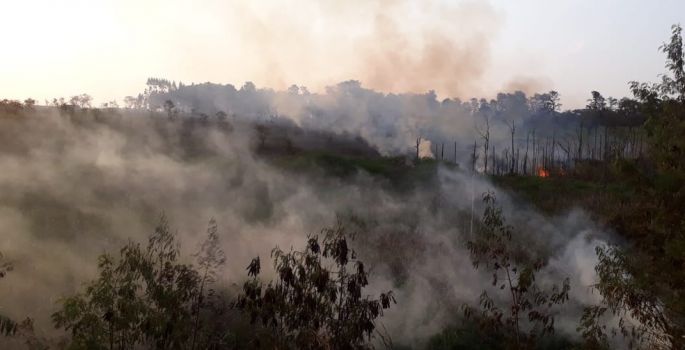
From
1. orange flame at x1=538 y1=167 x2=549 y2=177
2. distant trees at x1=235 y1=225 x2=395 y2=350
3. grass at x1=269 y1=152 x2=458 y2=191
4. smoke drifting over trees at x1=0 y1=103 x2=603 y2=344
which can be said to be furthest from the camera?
orange flame at x1=538 y1=167 x2=549 y2=177

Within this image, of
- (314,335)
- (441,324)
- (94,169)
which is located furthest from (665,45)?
(94,169)

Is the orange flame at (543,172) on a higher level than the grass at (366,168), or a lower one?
lower

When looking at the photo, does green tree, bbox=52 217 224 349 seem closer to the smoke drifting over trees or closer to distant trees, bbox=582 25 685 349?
the smoke drifting over trees

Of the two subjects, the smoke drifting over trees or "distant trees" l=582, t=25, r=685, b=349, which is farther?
the smoke drifting over trees

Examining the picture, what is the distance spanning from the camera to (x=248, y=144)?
49688mm

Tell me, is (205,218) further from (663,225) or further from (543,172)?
(543,172)

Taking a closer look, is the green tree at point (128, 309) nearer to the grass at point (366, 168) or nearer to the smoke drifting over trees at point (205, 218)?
the smoke drifting over trees at point (205, 218)

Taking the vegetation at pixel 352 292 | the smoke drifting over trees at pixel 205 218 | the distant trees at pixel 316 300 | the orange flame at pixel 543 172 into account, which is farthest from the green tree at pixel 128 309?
the orange flame at pixel 543 172

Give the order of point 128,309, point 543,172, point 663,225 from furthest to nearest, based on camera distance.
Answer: point 543,172, point 663,225, point 128,309

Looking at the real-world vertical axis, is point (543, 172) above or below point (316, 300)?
below

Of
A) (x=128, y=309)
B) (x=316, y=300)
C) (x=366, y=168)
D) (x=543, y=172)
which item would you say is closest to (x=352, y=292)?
(x=316, y=300)

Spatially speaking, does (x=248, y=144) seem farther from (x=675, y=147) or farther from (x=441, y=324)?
(x=675, y=147)

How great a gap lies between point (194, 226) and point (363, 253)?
560 centimetres

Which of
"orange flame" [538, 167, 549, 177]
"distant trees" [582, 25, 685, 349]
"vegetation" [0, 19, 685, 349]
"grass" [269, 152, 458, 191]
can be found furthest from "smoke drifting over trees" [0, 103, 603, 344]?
"orange flame" [538, 167, 549, 177]
